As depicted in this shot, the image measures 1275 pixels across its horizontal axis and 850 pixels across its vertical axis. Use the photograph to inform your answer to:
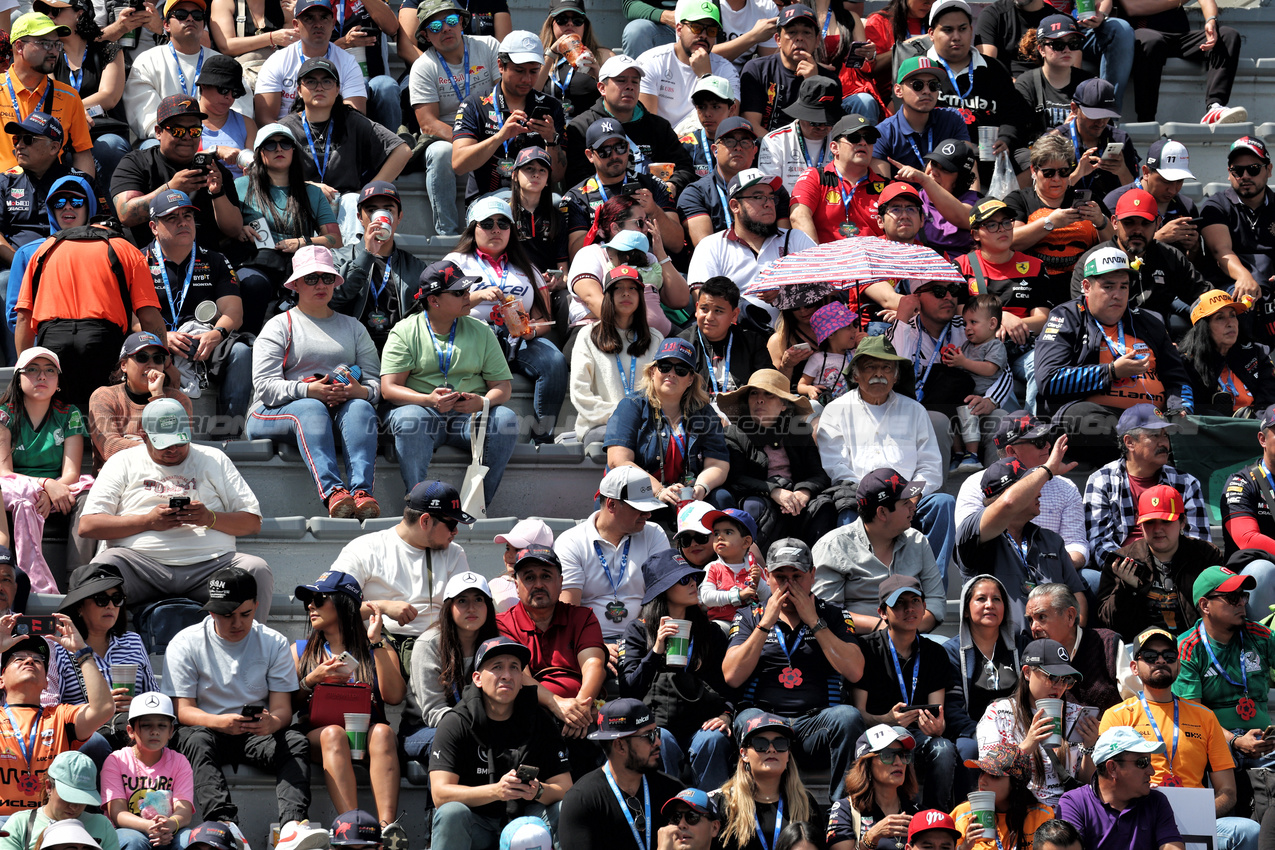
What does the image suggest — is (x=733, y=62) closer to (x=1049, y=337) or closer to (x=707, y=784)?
(x=1049, y=337)

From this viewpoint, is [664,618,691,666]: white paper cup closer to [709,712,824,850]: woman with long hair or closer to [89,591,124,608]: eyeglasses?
[709,712,824,850]: woman with long hair

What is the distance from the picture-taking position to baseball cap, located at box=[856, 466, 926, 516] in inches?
362

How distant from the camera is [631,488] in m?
9.14

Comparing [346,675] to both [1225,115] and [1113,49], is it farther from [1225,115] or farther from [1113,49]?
[1225,115]

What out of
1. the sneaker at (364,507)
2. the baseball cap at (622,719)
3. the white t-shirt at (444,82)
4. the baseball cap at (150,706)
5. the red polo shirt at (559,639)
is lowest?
the red polo shirt at (559,639)

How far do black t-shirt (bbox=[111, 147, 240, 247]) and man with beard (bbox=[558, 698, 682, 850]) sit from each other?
14.1 feet

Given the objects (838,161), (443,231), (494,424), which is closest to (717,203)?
(838,161)

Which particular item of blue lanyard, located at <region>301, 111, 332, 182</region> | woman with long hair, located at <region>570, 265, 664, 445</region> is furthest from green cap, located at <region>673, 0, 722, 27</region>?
woman with long hair, located at <region>570, 265, 664, 445</region>

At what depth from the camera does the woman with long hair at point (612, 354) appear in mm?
10227

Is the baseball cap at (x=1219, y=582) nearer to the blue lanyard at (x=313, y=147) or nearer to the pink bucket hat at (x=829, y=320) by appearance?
the pink bucket hat at (x=829, y=320)

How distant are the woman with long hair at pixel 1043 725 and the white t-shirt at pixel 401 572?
261 cm

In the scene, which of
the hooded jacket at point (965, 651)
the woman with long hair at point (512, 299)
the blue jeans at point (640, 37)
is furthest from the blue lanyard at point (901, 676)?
the blue jeans at point (640, 37)

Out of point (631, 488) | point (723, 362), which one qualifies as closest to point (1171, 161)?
point (723, 362)

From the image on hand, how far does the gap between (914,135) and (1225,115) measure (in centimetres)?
255
